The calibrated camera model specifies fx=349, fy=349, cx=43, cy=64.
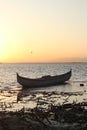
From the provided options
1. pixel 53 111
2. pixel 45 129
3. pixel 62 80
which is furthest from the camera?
pixel 62 80

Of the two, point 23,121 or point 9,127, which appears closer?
point 9,127

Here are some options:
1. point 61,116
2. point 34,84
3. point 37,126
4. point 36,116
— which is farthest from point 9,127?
point 34,84

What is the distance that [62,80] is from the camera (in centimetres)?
6228

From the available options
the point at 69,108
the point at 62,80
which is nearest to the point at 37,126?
the point at 69,108

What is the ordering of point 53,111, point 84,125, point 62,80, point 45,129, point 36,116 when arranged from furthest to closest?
point 62,80 < point 53,111 < point 36,116 < point 84,125 < point 45,129

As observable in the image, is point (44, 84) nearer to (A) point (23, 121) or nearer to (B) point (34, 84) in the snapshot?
(B) point (34, 84)

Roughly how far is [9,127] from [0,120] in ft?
6.52

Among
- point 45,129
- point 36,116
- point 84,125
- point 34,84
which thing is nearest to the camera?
point 45,129

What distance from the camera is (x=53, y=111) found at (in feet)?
71.7

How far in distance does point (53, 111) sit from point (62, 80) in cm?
4052

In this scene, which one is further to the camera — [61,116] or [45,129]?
[61,116]

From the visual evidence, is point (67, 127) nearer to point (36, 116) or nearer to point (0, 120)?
point (36, 116)

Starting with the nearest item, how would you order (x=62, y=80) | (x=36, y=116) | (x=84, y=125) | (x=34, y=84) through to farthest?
(x=84, y=125), (x=36, y=116), (x=34, y=84), (x=62, y=80)

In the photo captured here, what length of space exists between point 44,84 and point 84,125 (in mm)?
37533
